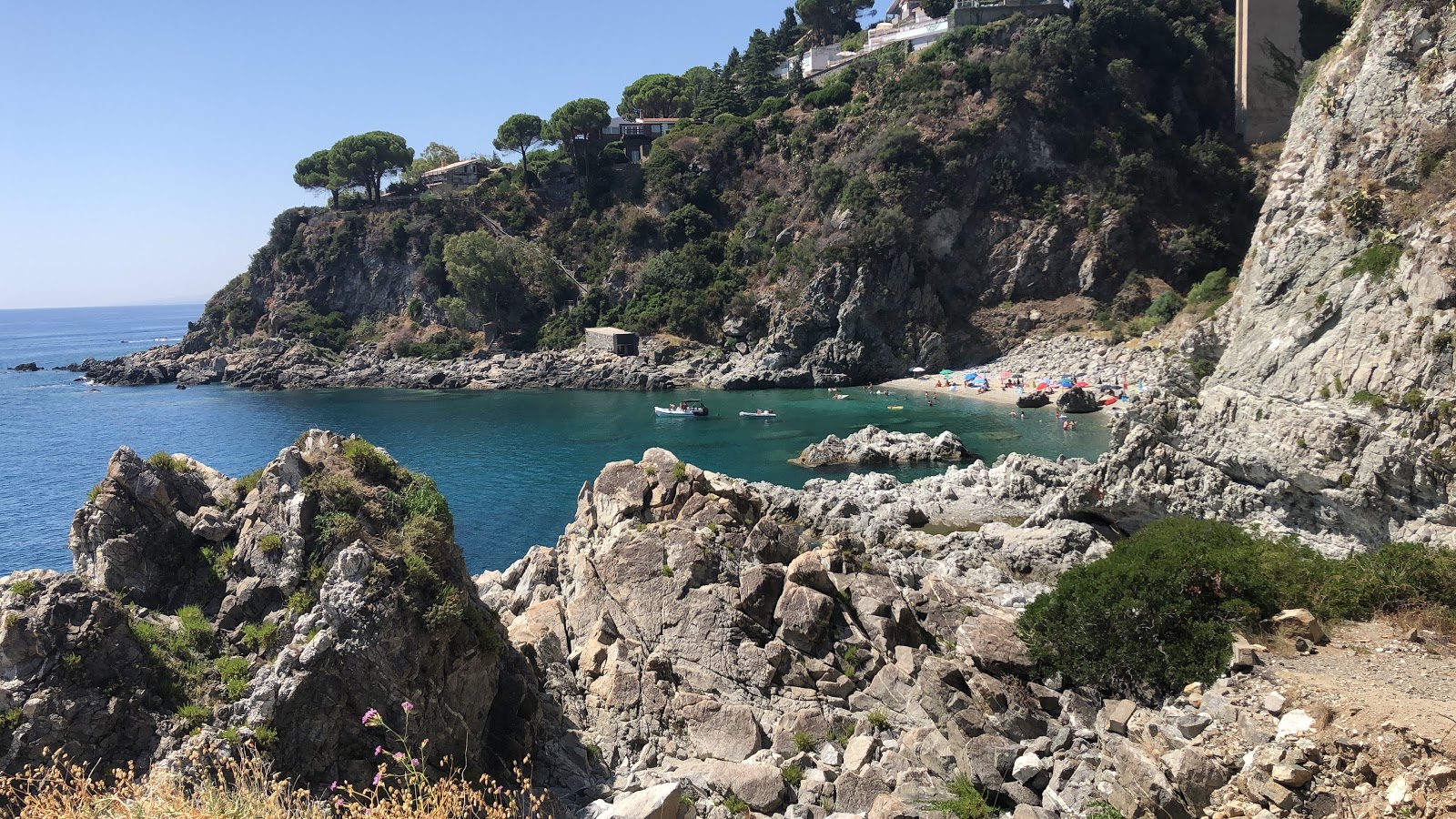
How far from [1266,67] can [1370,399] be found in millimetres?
71487

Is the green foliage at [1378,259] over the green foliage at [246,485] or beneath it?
over

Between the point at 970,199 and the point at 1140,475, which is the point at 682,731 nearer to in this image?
the point at 1140,475

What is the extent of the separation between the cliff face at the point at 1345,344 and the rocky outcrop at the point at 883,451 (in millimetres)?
16955

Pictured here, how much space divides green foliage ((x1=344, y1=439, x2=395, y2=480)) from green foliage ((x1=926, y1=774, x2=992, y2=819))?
9.94 m

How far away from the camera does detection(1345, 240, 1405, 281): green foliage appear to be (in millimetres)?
21781

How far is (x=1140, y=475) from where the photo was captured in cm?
2648

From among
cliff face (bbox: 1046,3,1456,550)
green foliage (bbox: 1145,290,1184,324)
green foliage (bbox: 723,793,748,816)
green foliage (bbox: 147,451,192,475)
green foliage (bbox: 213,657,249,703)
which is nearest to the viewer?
green foliage (bbox: 213,657,249,703)

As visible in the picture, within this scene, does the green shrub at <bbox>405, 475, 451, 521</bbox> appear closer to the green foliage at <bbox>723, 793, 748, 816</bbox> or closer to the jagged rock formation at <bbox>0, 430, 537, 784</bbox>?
the jagged rock formation at <bbox>0, 430, 537, 784</bbox>

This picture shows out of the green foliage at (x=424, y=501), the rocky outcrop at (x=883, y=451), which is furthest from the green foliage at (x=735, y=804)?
the rocky outcrop at (x=883, y=451)

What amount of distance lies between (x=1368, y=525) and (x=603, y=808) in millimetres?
20138

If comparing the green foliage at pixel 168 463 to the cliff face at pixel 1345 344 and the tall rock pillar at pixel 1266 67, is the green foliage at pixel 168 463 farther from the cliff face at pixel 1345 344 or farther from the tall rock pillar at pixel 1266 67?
the tall rock pillar at pixel 1266 67

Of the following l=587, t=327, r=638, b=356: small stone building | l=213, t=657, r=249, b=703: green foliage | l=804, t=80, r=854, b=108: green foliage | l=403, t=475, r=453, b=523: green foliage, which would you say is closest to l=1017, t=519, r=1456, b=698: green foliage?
l=403, t=475, r=453, b=523: green foliage

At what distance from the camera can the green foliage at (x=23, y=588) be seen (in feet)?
34.3

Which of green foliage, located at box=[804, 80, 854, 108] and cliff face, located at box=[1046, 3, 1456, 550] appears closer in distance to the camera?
cliff face, located at box=[1046, 3, 1456, 550]
